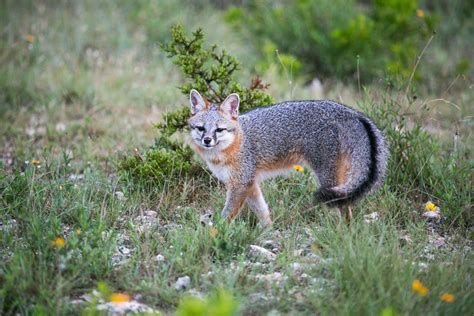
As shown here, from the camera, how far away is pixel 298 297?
3.74 meters

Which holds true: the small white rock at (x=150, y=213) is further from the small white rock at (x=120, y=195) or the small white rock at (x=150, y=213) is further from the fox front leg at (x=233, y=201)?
the fox front leg at (x=233, y=201)

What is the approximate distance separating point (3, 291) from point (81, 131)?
4113 mm

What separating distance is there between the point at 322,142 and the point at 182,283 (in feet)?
5.89

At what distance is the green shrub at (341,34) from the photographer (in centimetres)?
919

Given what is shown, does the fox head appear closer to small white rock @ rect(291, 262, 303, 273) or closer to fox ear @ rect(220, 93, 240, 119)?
fox ear @ rect(220, 93, 240, 119)

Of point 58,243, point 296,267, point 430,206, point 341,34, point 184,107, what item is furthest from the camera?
point 341,34

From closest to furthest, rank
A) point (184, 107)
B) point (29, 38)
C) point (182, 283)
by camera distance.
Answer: point (182, 283)
point (184, 107)
point (29, 38)

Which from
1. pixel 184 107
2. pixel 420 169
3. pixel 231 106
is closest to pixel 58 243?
pixel 231 106

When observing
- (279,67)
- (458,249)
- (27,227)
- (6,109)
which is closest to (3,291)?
(27,227)

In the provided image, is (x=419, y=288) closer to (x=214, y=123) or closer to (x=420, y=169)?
(x=420, y=169)

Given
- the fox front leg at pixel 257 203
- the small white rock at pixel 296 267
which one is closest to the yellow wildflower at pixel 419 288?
the small white rock at pixel 296 267

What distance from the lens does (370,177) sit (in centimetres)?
476

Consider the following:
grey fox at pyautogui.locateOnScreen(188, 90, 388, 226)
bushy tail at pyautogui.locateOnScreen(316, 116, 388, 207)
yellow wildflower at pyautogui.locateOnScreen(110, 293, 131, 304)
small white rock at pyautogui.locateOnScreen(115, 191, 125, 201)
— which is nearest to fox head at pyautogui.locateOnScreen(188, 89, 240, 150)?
grey fox at pyautogui.locateOnScreen(188, 90, 388, 226)

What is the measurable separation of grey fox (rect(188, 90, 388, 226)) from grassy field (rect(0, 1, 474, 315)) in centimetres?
28
